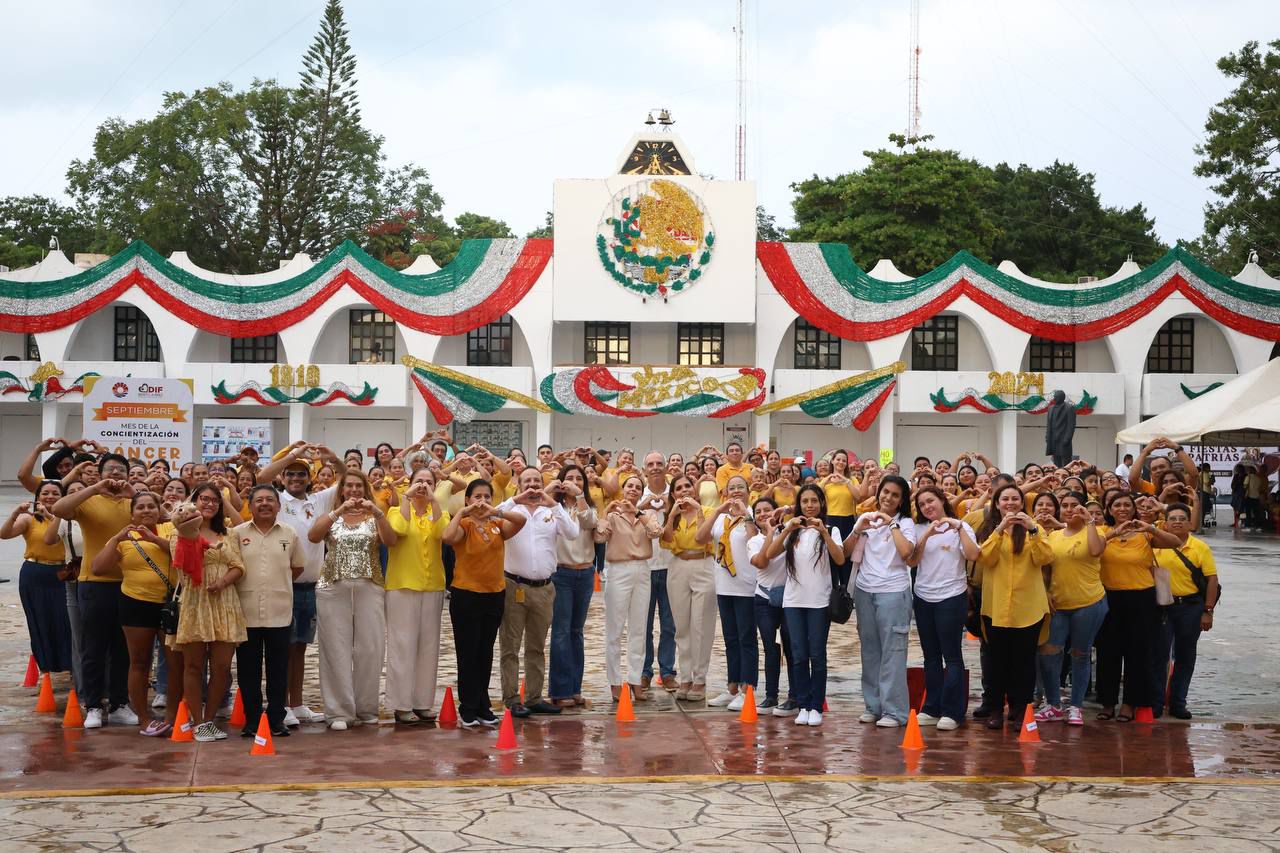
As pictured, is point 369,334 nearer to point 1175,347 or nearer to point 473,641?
point 1175,347

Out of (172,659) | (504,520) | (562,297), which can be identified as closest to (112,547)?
(172,659)

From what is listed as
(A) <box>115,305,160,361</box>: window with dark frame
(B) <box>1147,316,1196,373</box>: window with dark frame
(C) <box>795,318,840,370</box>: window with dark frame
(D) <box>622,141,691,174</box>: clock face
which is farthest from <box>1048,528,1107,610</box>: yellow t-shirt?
(A) <box>115,305,160,361</box>: window with dark frame

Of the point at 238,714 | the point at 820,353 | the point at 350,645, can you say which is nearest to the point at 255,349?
the point at 820,353

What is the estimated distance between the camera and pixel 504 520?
371 inches

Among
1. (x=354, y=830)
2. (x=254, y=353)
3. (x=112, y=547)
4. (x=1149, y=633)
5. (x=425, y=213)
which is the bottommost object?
(x=354, y=830)

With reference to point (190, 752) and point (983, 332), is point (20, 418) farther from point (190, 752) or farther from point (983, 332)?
point (190, 752)

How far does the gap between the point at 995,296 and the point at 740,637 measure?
2463 centimetres

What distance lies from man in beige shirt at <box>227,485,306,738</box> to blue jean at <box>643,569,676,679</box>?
3087 mm

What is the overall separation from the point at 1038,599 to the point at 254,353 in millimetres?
28772

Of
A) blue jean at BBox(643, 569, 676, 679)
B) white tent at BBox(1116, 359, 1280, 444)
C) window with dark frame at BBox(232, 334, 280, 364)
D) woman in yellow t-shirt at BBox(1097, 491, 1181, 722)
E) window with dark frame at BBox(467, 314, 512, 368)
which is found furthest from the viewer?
window with dark frame at BBox(232, 334, 280, 364)

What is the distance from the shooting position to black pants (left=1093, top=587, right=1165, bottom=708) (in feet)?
32.0

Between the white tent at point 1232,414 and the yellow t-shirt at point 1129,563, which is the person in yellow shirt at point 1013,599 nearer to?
the yellow t-shirt at point 1129,563

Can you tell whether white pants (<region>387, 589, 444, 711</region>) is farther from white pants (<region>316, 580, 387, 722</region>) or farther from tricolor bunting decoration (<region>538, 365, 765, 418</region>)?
tricolor bunting decoration (<region>538, 365, 765, 418</region>)

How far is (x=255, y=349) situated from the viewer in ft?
115
